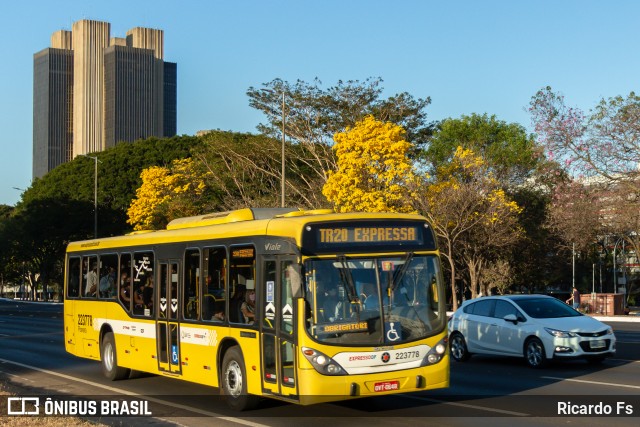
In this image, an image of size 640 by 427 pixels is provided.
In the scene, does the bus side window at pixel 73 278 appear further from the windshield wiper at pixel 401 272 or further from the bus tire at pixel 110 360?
the windshield wiper at pixel 401 272

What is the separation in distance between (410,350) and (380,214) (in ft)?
6.36

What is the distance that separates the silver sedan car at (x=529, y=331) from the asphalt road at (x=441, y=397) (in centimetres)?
33

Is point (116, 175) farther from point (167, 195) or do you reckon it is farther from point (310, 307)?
point (310, 307)

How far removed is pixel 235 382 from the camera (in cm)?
1305

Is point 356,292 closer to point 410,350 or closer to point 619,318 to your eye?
point 410,350

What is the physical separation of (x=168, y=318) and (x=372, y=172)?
32.1 meters

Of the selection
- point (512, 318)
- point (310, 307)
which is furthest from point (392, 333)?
point (512, 318)

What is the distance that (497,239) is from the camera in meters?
50.8

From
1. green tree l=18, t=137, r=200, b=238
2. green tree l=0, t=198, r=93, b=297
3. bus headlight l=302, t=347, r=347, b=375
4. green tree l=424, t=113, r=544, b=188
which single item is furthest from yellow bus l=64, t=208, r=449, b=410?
green tree l=18, t=137, r=200, b=238

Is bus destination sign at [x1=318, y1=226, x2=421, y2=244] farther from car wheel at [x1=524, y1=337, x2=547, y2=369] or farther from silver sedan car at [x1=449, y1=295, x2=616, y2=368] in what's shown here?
car wheel at [x1=524, y1=337, x2=547, y2=369]

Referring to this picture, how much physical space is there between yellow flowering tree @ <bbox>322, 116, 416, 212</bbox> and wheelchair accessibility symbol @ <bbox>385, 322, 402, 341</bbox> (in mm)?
34382

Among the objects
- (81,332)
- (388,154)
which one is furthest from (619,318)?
(81,332)

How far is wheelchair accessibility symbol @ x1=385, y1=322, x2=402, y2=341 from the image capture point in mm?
11664

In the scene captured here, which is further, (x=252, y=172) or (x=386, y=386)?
(x=252, y=172)
